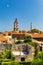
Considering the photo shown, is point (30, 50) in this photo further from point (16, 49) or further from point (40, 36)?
point (40, 36)

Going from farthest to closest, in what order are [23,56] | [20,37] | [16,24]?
[16,24]
[20,37]
[23,56]

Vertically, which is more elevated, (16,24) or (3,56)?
(16,24)

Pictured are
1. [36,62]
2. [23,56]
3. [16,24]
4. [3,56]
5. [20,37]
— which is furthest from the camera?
[16,24]

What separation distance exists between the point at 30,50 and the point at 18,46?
1.54 m

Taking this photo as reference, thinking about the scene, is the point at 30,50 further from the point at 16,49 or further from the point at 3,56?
the point at 3,56

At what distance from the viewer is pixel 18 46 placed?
26156 millimetres

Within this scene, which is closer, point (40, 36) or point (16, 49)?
point (16, 49)

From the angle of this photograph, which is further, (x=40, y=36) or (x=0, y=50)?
(x=40, y=36)

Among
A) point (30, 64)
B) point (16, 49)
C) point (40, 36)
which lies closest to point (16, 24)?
point (40, 36)

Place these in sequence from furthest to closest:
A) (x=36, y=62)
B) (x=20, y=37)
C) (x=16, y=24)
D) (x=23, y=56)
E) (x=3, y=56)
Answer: (x=16, y=24) < (x=20, y=37) < (x=23, y=56) < (x=3, y=56) < (x=36, y=62)

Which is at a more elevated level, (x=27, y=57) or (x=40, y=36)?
(x=40, y=36)

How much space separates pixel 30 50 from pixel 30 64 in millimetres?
4007

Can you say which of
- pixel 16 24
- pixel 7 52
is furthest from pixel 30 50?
pixel 16 24

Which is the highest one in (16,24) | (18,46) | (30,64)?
(16,24)
